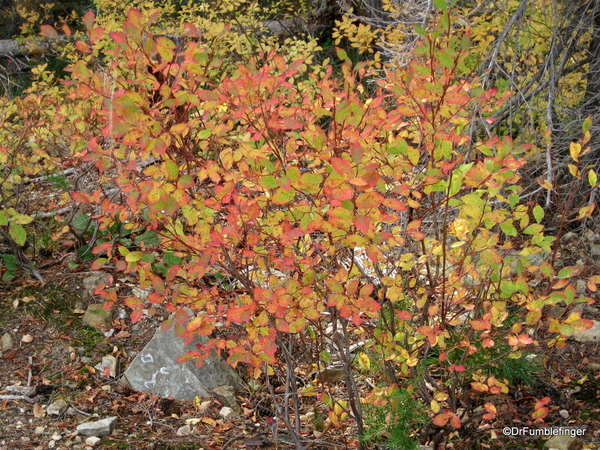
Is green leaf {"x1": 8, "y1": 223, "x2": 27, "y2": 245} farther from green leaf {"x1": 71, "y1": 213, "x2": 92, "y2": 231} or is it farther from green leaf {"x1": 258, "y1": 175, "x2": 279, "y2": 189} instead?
green leaf {"x1": 258, "y1": 175, "x2": 279, "y2": 189}

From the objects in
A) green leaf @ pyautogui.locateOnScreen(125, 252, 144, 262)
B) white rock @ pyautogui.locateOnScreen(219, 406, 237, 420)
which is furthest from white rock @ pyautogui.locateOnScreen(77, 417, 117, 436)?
green leaf @ pyautogui.locateOnScreen(125, 252, 144, 262)

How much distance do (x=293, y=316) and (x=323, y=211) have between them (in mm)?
380

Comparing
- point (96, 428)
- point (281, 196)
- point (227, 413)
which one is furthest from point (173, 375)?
point (281, 196)

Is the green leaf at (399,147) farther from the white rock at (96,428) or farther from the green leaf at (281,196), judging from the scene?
the white rock at (96,428)

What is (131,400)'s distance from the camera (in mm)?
2900

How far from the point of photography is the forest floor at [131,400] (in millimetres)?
2547

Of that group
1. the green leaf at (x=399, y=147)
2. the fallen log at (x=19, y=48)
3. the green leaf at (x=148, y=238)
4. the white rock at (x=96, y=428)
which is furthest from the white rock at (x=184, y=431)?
the fallen log at (x=19, y=48)

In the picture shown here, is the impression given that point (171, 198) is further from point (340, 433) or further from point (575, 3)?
point (575, 3)

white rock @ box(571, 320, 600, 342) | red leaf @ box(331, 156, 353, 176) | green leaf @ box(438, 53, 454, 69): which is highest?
green leaf @ box(438, 53, 454, 69)

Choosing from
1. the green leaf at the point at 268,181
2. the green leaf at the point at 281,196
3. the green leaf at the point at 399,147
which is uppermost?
the green leaf at the point at 399,147

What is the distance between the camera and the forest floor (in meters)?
2.55

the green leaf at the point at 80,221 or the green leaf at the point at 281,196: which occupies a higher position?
the green leaf at the point at 281,196

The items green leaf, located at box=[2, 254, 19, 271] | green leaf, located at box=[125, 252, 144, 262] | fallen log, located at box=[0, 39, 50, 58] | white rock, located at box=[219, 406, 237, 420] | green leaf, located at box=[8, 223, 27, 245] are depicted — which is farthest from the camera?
fallen log, located at box=[0, 39, 50, 58]

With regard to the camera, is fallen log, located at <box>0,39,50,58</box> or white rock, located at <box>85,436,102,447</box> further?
fallen log, located at <box>0,39,50,58</box>
